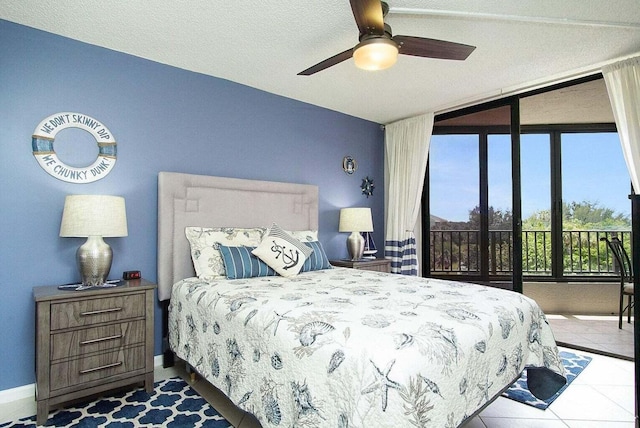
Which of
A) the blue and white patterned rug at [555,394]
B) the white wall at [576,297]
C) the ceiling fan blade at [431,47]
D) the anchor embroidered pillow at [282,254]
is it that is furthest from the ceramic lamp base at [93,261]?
the white wall at [576,297]

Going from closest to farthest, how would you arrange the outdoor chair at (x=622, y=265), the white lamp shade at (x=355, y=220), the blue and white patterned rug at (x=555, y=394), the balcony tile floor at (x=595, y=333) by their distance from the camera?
1. the blue and white patterned rug at (x=555, y=394)
2. the balcony tile floor at (x=595, y=333)
3. the outdoor chair at (x=622, y=265)
4. the white lamp shade at (x=355, y=220)

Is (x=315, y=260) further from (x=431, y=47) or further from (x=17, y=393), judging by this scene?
(x=17, y=393)

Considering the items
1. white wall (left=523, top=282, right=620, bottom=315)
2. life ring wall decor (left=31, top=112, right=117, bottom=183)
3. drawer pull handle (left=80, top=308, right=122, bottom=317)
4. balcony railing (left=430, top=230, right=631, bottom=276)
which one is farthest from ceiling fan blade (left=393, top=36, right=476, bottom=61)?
white wall (left=523, top=282, right=620, bottom=315)

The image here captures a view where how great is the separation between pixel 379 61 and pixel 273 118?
6.30ft

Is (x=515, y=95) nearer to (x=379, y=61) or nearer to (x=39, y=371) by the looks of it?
(x=379, y=61)

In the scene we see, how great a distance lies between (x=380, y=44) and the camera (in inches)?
72.1

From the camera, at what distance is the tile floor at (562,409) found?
2041 millimetres

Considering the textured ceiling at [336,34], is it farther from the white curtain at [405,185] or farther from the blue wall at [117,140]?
the white curtain at [405,185]

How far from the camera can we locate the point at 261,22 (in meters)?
2.33

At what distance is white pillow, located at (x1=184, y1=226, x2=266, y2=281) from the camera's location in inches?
107

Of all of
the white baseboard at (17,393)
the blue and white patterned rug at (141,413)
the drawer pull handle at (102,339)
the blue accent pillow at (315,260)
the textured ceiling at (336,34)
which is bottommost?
the blue and white patterned rug at (141,413)

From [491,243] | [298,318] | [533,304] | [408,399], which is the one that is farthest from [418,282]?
[491,243]

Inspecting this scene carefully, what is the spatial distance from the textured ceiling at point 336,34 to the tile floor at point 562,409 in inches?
97.5

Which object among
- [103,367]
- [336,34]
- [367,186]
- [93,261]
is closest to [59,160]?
[93,261]
